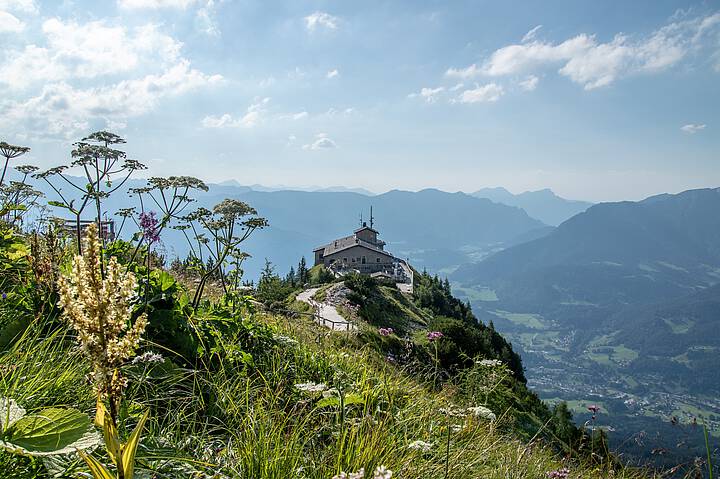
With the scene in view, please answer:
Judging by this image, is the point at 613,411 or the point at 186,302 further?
the point at 613,411

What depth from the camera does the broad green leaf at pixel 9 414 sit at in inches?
91.2

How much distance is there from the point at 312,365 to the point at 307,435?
1678mm

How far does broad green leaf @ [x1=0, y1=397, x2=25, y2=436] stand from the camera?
2316mm

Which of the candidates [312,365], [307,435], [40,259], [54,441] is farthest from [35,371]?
[312,365]

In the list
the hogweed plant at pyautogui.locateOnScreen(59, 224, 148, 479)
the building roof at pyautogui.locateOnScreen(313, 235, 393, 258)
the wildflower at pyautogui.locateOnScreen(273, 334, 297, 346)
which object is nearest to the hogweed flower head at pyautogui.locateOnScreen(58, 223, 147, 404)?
the hogweed plant at pyautogui.locateOnScreen(59, 224, 148, 479)

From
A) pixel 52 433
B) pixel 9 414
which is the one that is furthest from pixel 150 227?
pixel 52 433

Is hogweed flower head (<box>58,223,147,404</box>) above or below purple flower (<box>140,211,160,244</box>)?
below

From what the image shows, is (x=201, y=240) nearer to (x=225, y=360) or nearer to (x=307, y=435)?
(x=225, y=360)

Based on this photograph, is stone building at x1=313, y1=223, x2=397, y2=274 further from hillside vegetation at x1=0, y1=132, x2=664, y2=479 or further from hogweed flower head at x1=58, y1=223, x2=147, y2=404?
hogweed flower head at x1=58, y1=223, x2=147, y2=404

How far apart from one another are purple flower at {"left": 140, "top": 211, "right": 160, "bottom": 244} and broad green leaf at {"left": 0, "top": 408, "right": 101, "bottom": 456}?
165 inches

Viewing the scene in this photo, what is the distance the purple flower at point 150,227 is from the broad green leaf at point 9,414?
3.92 m

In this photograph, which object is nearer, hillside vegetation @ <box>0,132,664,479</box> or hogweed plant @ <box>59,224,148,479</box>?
hogweed plant @ <box>59,224,148,479</box>

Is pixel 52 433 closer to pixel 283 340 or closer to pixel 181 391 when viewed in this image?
pixel 181 391

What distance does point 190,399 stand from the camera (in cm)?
418
